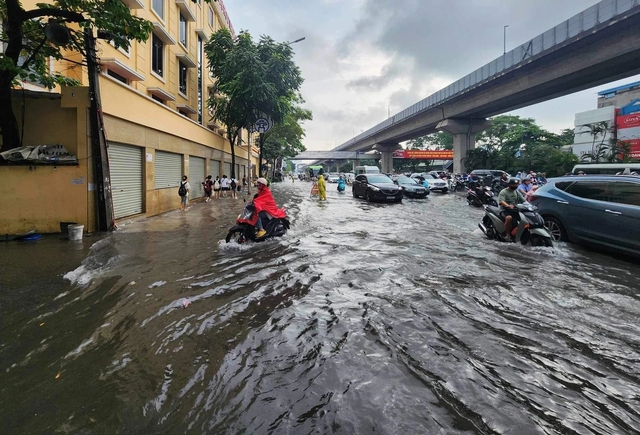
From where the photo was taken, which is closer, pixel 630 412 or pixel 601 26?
pixel 630 412

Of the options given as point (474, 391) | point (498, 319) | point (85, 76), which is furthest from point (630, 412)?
point (85, 76)

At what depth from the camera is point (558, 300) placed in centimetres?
433

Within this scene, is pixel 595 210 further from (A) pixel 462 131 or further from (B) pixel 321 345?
(A) pixel 462 131

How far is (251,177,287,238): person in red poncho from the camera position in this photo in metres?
7.74

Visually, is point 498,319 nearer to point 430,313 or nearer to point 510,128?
point 430,313

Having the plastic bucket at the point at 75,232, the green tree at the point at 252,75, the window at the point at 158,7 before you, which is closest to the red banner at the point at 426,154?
the green tree at the point at 252,75

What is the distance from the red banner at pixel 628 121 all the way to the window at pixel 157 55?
48238 mm

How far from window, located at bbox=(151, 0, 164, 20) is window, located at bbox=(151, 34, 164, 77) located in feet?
4.13

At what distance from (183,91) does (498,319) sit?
2274 centimetres

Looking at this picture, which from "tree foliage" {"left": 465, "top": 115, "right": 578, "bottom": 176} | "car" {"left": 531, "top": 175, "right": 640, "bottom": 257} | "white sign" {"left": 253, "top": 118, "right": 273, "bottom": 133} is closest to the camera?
"car" {"left": 531, "top": 175, "right": 640, "bottom": 257}

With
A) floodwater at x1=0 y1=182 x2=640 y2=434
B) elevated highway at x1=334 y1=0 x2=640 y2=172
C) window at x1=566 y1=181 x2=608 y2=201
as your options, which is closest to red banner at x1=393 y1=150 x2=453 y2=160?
elevated highway at x1=334 y1=0 x2=640 y2=172

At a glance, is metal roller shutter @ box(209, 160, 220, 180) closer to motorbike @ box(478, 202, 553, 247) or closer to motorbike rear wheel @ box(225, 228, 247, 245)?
motorbike rear wheel @ box(225, 228, 247, 245)

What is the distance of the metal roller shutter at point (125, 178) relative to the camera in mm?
10633

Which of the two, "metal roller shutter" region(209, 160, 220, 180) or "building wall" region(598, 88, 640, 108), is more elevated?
"building wall" region(598, 88, 640, 108)
